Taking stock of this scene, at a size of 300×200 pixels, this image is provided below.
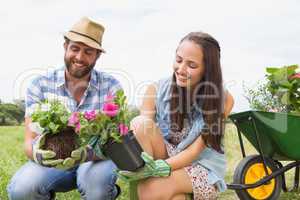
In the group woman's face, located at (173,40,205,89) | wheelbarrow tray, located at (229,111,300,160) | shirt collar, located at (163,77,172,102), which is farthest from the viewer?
wheelbarrow tray, located at (229,111,300,160)

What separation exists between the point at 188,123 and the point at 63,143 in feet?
2.02

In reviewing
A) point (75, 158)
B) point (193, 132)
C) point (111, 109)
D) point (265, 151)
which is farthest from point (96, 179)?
point (265, 151)

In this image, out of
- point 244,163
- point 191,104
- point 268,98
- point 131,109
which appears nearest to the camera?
point 131,109

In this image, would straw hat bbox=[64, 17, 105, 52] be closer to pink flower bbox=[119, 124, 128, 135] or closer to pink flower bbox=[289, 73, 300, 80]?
pink flower bbox=[119, 124, 128, 135]

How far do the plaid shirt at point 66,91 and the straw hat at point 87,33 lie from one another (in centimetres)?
17

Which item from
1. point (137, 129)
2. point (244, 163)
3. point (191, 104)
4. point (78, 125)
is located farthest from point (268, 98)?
point (78, 125)

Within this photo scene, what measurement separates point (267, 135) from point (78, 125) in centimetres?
183

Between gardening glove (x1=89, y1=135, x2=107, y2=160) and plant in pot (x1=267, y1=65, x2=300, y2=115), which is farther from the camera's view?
plant in pot (x1=267, y1=65, x2=300, y2=115)

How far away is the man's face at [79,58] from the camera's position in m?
2.41

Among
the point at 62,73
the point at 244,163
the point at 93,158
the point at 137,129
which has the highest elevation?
the point at 62,73

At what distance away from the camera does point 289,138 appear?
11.2 feet

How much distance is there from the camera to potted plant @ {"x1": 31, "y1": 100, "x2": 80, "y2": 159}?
6.93 ft

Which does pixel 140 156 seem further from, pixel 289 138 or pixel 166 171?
pixel 289 138

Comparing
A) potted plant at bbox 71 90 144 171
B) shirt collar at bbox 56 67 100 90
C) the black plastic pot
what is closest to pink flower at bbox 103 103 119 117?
potted plant at bbox 71 90 144 171
